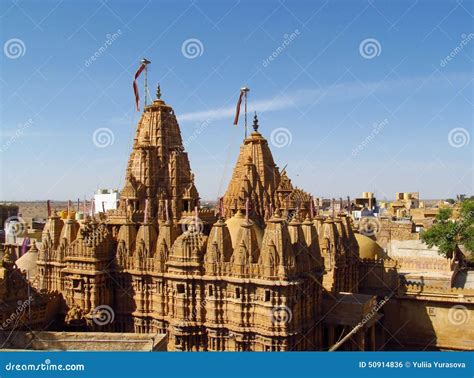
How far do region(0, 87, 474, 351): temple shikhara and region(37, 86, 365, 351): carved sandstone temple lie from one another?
0.07m

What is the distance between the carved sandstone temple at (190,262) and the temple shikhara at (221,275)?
0.07 meters

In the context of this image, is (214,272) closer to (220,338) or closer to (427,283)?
(220,338)

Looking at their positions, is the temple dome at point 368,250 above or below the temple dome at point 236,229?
below

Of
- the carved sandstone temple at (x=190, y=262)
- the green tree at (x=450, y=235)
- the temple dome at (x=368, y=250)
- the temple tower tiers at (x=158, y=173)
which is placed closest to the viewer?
the carved sandstone temple at (x=190, y=262)

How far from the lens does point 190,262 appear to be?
74.9 ft

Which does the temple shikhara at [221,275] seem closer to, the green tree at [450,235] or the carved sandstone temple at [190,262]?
the carved sandstone temple at [190,262]

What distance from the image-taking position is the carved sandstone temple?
21.0 m

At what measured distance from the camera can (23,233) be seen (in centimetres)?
5531

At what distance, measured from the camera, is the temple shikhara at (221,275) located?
2122 centimetres

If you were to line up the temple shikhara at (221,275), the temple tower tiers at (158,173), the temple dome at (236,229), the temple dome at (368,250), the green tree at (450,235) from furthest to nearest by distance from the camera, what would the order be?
the green tree at (450,235) < the temple dome at (368,250) < the temple tower tiers at (158,173) < the temple dome at (236,229) < the temple shikhara at (221,275)

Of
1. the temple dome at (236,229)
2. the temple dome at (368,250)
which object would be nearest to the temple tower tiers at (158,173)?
the temple dome at (236,229)

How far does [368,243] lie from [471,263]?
13.6 meters

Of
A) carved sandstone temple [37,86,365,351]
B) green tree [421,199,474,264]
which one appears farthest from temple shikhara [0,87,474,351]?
green tree [421,199,474,264]

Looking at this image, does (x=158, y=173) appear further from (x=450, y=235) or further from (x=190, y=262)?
(x=450, y=235)
